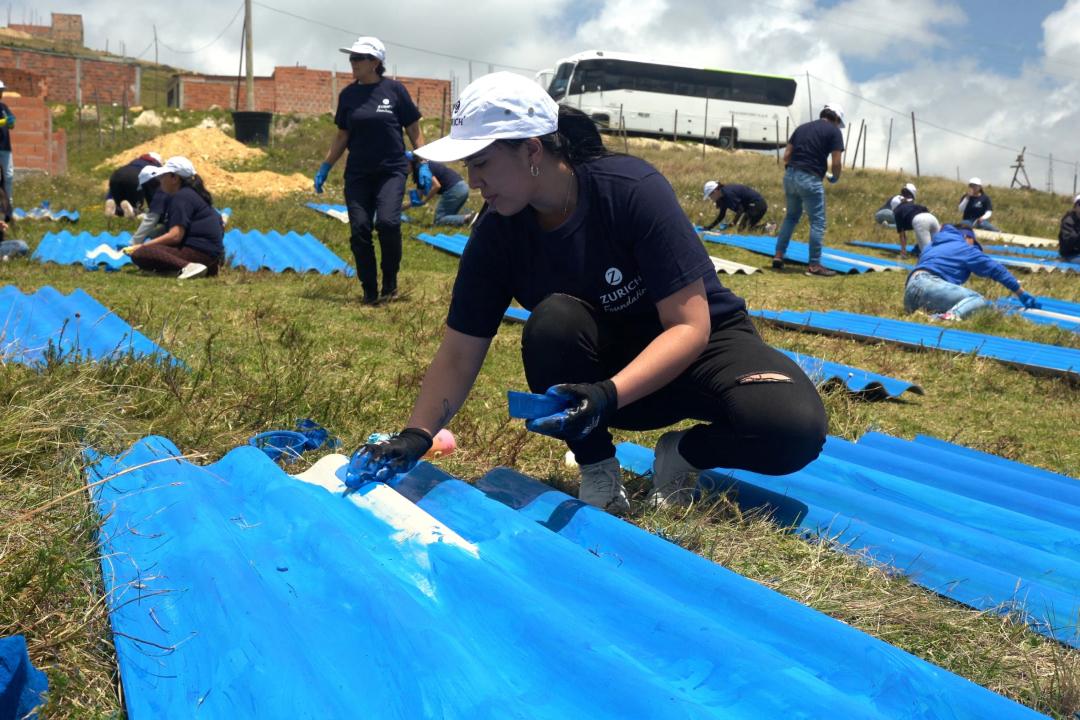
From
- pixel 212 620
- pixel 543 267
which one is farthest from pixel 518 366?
pixel 212 620

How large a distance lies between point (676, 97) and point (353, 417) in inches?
1164

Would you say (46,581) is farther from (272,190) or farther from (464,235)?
(272,190)

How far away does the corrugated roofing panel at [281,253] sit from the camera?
25.5ft

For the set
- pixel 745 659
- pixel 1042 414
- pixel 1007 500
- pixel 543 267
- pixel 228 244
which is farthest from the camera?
pixel 228 244

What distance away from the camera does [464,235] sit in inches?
405

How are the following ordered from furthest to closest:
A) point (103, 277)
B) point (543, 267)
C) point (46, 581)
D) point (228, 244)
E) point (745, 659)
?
point (228, 244) → point (103, 277) → point (543, 267) → point (46, 581) → point (745, 659)

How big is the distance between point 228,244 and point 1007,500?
280 inches

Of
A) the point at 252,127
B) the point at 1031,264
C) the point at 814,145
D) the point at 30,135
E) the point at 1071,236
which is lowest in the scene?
the point at 1031,264

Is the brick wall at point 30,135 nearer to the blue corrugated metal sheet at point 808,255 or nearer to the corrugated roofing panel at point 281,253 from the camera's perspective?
the corrugated roofing panel at point 281,253

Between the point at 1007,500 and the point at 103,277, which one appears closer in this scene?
the point at 1007,500

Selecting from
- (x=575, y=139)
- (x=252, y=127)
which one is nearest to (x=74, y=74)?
(x=252, y=127)

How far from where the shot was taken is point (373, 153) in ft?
Result: 20.0

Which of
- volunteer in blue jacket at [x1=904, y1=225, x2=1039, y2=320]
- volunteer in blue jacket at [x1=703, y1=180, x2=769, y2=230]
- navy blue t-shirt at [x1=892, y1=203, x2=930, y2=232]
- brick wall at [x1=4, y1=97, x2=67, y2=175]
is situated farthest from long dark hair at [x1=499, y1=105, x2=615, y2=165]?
brick wall at [x1=4, y1=97, x2=67, y2=175]

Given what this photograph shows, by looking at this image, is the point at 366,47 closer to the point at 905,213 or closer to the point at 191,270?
the point at 191,270
